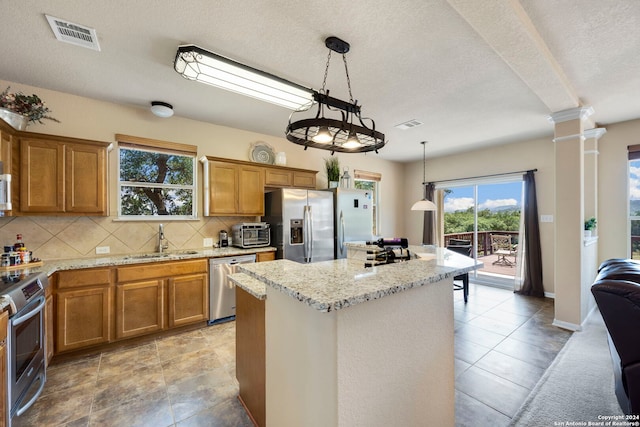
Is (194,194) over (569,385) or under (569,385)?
over

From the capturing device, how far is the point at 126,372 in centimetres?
236

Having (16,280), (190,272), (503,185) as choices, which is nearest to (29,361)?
(16,280)

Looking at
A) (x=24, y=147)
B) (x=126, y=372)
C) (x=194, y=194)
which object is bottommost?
(x=126, y=372)

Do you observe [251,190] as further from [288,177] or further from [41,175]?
[41,175]

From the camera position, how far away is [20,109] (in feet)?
8.01

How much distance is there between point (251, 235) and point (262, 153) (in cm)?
138

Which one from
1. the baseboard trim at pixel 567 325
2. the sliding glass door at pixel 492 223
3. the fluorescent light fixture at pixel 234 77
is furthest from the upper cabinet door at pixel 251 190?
the baseboard trim at pixel 567 325

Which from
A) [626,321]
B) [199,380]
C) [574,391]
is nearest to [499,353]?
[574,391]

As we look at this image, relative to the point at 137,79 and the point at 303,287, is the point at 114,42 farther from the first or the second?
the point at 303,287

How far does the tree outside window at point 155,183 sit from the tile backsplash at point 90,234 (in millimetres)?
155

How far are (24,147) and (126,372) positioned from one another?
2321mm

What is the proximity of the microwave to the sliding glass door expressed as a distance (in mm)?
3397

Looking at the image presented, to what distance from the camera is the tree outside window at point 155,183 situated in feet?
10.8

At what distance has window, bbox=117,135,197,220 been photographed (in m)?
3.28
